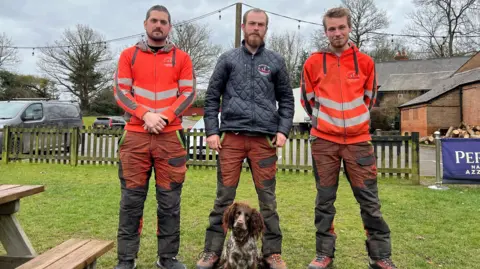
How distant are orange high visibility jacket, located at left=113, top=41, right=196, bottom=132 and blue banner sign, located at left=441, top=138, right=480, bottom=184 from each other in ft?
20.3

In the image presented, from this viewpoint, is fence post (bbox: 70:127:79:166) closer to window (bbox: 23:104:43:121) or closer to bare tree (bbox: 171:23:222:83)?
window (bbox: 23:104:43:121)

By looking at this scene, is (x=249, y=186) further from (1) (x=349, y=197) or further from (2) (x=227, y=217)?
(2) (x=227, y=217)

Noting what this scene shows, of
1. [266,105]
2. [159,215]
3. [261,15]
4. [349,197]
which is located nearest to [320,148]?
[266,105]

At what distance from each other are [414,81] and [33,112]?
39.6m

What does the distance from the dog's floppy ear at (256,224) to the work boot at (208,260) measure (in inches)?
18.4

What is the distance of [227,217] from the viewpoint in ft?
9.74

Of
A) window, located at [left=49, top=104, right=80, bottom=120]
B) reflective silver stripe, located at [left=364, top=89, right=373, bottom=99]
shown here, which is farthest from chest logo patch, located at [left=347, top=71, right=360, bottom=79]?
window, located at [left=49, top=104, right=80, bottom=120]

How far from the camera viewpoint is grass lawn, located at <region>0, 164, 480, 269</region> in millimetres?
3590

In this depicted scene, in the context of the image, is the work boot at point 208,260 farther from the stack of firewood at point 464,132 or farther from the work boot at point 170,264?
the stack of firewood at point 464,132

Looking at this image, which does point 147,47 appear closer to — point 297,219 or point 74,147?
point 297,219

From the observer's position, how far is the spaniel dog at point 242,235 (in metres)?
2.86

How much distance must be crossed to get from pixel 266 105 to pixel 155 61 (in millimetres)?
Result: 1009

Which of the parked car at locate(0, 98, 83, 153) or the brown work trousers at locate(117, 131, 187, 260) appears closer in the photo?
the brown work trousers at locate(117, 131, 187, 260)

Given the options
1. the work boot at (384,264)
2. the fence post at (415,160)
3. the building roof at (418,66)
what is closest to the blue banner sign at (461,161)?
the fence post at (415,160)
